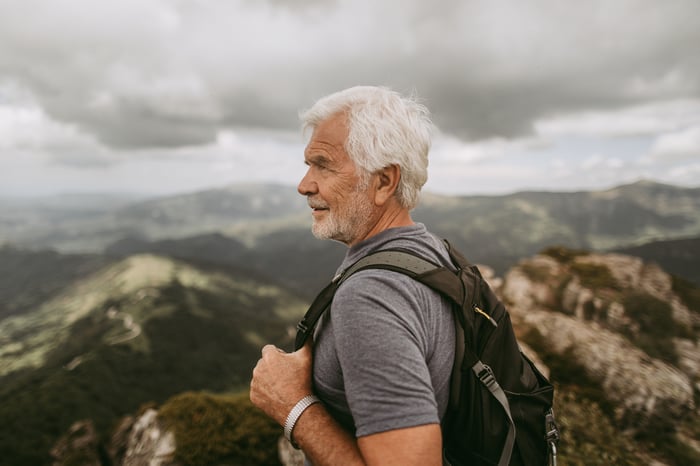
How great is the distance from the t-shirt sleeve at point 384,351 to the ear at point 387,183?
95cm

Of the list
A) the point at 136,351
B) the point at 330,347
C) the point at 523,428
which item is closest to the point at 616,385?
A: the point at 523,428

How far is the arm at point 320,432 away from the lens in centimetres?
242

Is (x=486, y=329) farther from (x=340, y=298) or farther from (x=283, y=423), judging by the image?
(x=283, y=423)

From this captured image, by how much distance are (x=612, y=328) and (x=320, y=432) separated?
38.2 ft

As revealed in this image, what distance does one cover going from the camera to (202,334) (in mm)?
193125

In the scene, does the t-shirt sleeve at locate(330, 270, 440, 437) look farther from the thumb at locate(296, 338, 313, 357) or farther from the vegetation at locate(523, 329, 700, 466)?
the vegetation at locate(523, 329, 700, 466)

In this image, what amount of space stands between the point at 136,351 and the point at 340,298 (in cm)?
19421

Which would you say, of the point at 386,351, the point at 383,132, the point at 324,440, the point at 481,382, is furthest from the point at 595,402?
the point at 383,132

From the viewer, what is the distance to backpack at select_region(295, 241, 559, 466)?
2975 mm

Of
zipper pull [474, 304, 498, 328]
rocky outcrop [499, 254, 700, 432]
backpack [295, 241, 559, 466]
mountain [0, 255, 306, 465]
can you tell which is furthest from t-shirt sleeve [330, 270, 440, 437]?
mountain [0, 255, 306, 465]

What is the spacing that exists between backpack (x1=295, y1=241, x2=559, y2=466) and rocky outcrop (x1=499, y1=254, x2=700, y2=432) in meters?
6.15

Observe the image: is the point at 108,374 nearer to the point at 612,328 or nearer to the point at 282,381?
the point at 612,328

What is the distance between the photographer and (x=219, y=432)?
780 centimetres

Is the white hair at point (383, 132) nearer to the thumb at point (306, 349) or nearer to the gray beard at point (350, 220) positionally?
A: the gray beard at point (350, 220)
